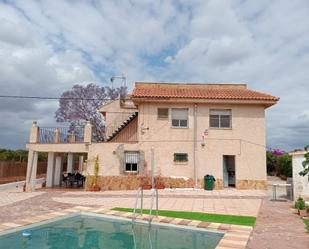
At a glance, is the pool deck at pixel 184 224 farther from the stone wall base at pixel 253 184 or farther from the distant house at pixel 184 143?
the stone wall base at pixel 253 184

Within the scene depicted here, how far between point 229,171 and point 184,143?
15.4 ft

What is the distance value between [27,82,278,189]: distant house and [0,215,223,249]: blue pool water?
10.7m

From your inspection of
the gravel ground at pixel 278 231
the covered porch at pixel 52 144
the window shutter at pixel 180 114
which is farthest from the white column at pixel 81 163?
the gravel ground at pixel 278 231

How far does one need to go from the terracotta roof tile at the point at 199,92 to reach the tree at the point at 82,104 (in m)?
11.1

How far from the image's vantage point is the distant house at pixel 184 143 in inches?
874

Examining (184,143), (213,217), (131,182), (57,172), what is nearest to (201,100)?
(184,143)

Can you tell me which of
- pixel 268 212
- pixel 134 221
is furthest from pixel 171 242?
pixel 268 212

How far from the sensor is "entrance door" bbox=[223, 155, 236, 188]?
23203 mm

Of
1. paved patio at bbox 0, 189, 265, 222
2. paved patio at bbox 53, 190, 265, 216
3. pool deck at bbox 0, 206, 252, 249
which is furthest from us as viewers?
paved patio at bbox 53, 190, 265, 216

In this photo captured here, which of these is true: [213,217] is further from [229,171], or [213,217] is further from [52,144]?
[52,144]

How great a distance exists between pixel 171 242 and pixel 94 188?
1309 cm

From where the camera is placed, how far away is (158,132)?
2289 centimetres

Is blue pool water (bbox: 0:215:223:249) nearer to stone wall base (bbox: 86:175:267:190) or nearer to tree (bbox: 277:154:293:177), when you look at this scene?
stone wall base (bbox: 86:175:267:190)

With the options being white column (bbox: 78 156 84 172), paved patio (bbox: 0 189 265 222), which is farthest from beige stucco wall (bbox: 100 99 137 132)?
white column (bbox: 78 156 84 172)
